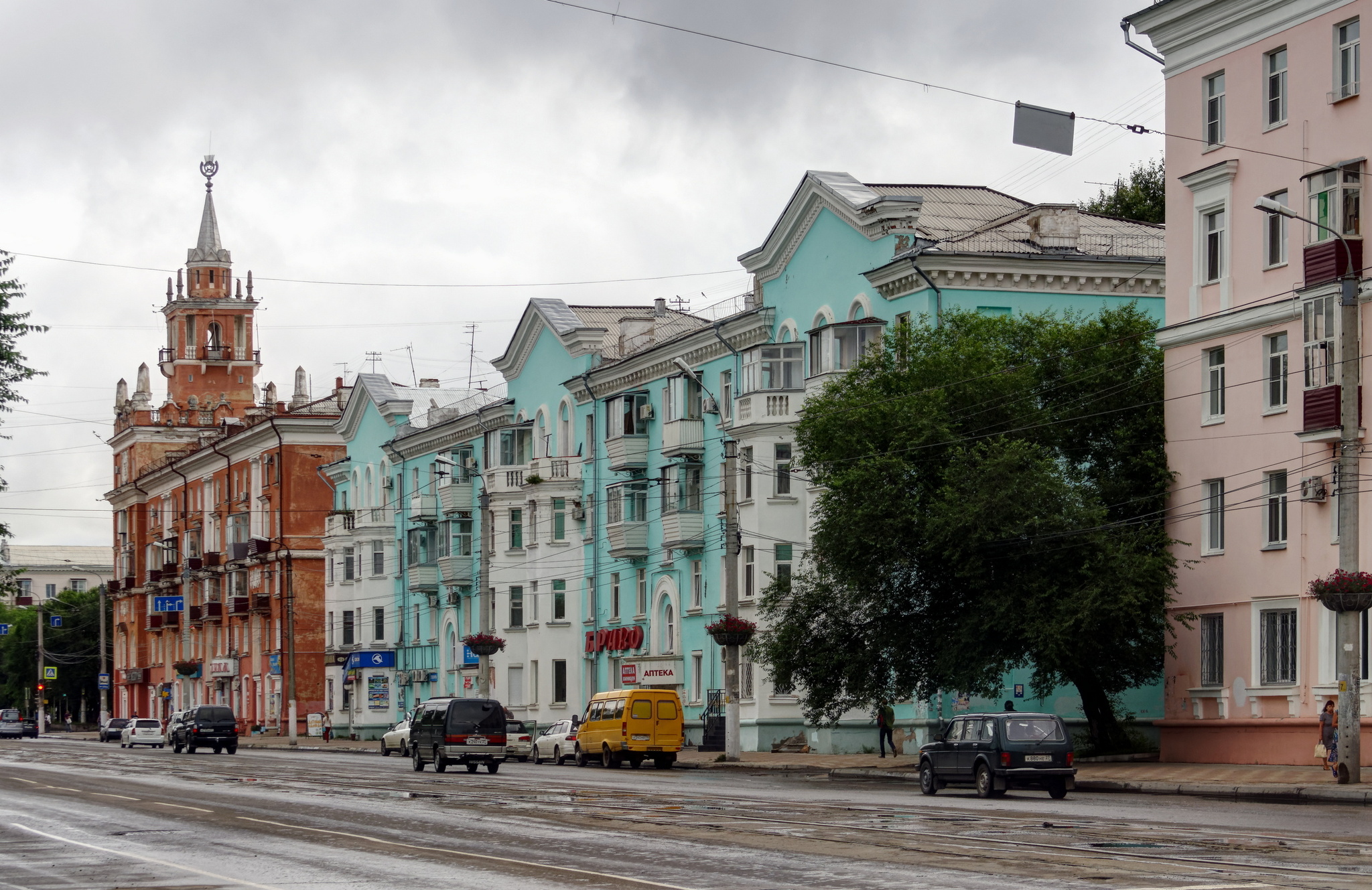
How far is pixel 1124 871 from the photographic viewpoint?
16094mm

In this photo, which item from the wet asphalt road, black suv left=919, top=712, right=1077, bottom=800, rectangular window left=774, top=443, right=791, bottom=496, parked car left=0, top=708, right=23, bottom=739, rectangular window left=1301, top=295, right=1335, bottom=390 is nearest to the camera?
the wet asphalt road

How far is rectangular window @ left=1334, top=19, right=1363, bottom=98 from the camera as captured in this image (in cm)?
3550

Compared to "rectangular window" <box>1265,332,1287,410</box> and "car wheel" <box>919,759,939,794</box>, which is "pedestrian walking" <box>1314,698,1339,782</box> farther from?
"car wheel" <box>919,759,939,794</box>

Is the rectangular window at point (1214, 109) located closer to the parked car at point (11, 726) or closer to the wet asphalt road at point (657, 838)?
the wet asphalt road at point (657, 838)

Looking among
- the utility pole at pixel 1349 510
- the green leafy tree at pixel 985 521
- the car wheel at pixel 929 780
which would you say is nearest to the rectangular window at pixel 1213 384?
the green leafy tree at pixel 985 521

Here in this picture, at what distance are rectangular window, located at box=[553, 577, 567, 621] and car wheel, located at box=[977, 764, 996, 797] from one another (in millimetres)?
37184

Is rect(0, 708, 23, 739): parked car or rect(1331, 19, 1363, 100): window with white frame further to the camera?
rect(0, 708, 23, 739): parked car

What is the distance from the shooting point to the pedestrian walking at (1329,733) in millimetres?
32094

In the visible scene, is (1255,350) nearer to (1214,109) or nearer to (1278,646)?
(1214,109)

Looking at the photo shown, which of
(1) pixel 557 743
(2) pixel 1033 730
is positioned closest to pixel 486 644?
(1) pixel 557 743

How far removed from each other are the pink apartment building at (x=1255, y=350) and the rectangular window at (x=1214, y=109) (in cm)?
4

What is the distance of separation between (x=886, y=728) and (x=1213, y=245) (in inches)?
532

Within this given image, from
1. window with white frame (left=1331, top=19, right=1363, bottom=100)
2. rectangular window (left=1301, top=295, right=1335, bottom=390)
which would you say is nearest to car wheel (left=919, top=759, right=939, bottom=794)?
rectangular window (left=1301, top=295, right=1335, bottom=390)

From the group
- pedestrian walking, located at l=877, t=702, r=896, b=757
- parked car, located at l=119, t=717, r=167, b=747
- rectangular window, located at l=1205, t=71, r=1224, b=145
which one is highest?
rectangular window, located at l=1205, t=71, r=1224, b=145
